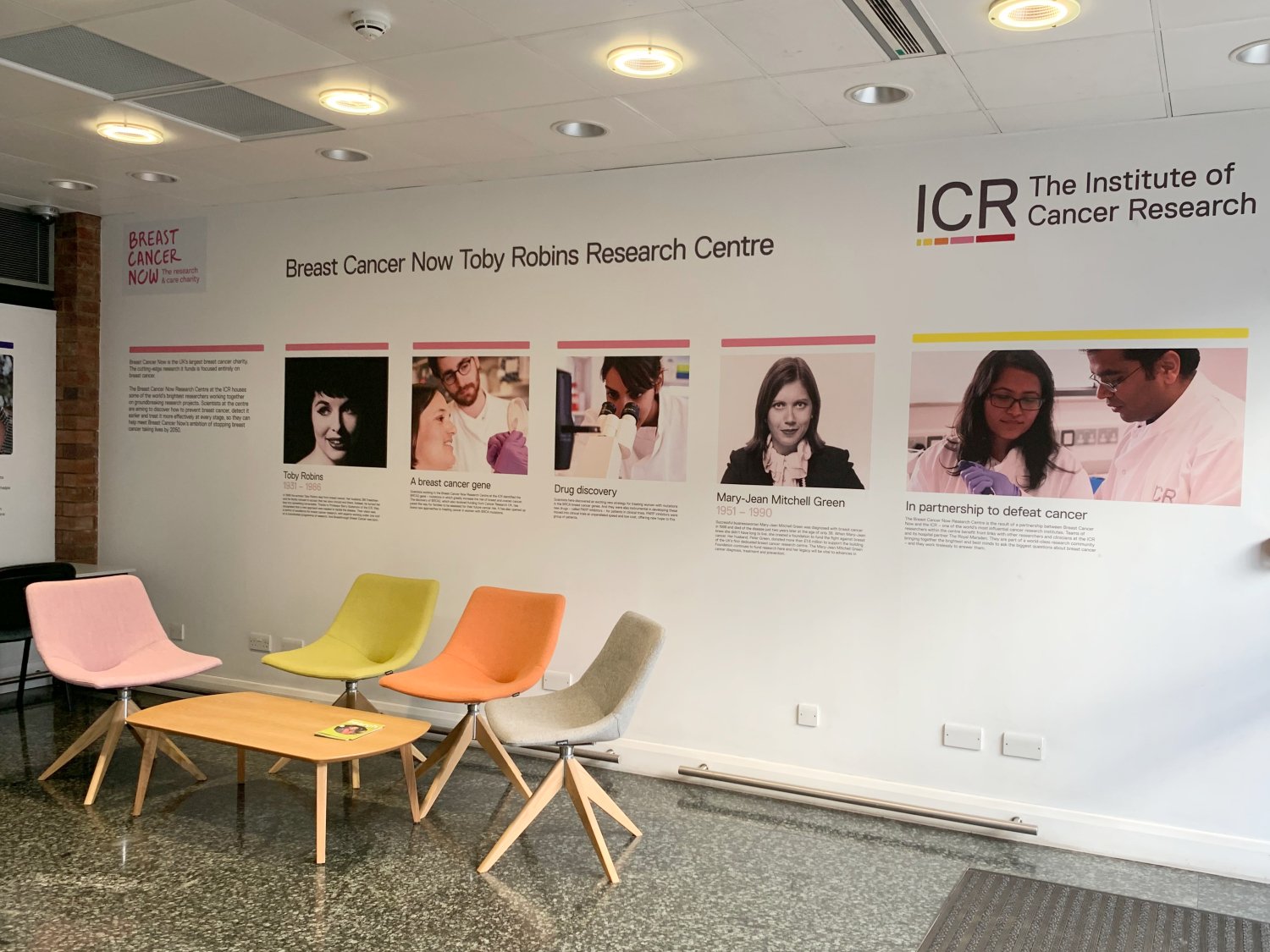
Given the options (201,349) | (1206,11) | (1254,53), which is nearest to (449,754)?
(201,349)

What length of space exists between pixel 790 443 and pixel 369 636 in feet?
8.64

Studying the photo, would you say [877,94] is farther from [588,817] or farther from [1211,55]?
[588,817]

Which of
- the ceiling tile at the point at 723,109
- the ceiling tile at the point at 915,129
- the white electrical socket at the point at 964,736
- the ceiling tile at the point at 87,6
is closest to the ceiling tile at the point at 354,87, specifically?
the ceiling tile at the point at 87,6

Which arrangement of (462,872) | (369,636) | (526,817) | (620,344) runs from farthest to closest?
(369,636) < (620,344) < (526,817) < (462,872)

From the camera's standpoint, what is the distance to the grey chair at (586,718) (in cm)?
441

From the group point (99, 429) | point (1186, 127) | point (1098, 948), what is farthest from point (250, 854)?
point (1186, 127)

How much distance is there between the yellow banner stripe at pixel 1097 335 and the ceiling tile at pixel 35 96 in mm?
4050

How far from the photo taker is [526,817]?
4453mm

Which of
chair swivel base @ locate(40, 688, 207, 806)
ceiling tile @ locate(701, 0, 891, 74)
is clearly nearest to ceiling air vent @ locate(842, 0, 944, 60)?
ceiling tile @ locate(701, 0, 891, 74)

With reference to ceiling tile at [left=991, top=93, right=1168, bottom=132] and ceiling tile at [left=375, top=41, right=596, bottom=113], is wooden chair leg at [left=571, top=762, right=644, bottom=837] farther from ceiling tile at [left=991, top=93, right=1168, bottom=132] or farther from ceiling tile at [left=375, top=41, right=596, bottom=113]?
ceiling tile at [left=991, top=93, right=1168, bottom=132]

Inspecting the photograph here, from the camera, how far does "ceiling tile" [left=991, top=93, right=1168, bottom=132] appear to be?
4.43m

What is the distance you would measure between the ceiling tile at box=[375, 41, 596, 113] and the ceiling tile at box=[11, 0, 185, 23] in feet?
2.90

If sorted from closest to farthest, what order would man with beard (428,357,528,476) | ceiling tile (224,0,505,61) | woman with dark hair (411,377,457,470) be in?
ceiling tile (224,0,505,61), man with beard (428,357,528,476), woman with dark hair (411,377,457,470)

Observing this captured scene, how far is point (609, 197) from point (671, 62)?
66.0 inches
